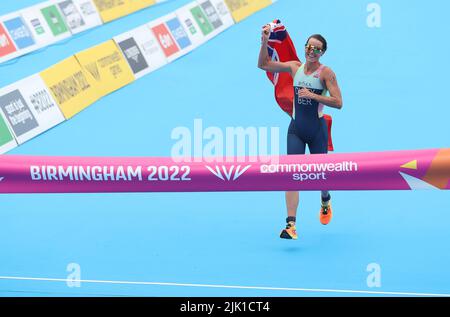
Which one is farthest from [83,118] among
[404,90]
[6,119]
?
[404,90]

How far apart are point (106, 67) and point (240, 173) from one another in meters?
6.87

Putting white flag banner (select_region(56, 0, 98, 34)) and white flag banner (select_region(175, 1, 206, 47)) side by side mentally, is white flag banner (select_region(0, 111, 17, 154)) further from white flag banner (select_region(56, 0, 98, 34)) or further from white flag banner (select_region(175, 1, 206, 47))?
white flag banner (select_region(175, 1, 206, 47))

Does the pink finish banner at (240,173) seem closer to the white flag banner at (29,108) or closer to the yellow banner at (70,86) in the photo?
the white flag banner at (29,108)

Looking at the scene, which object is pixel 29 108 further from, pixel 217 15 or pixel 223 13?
pixel 223 13

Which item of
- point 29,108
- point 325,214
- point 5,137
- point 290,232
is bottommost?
point 290,232

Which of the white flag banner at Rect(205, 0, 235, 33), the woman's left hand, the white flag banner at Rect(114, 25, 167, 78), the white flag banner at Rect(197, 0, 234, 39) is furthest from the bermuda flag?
the white flag banner at Rect(205, 0, 235, 33)

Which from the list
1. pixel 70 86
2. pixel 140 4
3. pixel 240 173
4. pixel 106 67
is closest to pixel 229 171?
pixel 240 173

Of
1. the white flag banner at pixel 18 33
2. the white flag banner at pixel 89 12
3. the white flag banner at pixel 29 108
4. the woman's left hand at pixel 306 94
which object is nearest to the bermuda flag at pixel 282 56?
the woman's left hand at pixel 306 94

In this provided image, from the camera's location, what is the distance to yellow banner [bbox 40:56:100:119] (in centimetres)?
1324

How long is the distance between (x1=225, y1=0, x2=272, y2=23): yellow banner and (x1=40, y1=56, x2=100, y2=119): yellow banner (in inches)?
207

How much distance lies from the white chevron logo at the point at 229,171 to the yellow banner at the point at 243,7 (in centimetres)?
1069

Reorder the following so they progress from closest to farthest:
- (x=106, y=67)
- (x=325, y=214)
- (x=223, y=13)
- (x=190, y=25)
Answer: (x=325, y=214) < (x=106, y=67) < (x=190, y=25) < (x=223, y=13)

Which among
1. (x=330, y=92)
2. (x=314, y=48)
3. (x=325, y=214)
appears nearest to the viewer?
(x=314, y=48)

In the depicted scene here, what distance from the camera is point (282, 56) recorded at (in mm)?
9219
